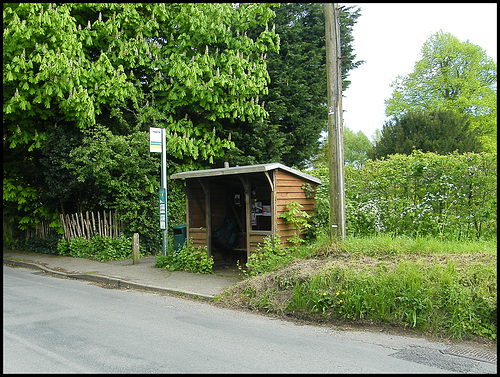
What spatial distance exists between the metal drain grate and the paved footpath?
4637 mm

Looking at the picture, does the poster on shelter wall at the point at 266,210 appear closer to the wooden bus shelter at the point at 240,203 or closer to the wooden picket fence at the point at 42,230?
A: the wooden bus shelter at the point at 240,203

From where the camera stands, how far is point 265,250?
10117 mm

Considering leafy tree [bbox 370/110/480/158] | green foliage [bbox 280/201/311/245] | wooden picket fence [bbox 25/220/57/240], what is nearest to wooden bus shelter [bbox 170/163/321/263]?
green foliage [bbox 280/201/311/245]

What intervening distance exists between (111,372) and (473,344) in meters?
4.57

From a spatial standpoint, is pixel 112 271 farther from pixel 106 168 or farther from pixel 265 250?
pixel 265 250

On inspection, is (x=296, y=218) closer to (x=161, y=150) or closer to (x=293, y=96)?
(x=161, y=150)

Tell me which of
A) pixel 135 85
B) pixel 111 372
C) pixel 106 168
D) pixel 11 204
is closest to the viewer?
pixel 111 372

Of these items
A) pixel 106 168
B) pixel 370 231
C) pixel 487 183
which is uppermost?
pixel 106 168

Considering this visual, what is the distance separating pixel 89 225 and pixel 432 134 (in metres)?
22.3

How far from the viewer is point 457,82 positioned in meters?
32.2

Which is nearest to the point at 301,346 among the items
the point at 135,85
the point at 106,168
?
the point at 106,168

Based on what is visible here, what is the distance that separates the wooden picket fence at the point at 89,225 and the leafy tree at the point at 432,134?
62.7 feet

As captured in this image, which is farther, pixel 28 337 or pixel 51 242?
pixel 51 242

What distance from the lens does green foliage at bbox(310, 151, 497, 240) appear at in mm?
9266
